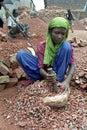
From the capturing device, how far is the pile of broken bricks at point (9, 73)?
14.7 feet

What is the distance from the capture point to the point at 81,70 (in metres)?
4.58

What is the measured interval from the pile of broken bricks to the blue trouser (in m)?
0.34

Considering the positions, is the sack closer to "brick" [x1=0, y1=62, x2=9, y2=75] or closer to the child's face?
the child's face

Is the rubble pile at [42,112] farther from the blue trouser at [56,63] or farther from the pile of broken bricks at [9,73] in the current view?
the pile of broken bricks at [9,73]

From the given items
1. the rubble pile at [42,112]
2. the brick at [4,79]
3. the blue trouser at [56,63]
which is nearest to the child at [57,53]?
the blue trouser at [56,63]

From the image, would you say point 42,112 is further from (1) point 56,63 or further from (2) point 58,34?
(2) point 58,34

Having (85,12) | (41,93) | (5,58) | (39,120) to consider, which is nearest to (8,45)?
(5,58)

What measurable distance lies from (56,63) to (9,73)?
0.86m

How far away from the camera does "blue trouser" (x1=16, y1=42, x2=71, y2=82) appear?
13.4 ft

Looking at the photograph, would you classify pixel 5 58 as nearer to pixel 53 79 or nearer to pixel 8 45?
pixel 8 45

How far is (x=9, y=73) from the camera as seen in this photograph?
469cm

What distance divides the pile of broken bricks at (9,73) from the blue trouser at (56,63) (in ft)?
1.12

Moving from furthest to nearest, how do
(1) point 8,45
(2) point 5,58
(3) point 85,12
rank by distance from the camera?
(3) point 85,12 → (1) point 8,45 → (2) point 5,58

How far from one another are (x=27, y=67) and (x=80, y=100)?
91 centimetres
